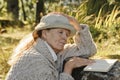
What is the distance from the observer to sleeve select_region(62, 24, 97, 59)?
3.71 m

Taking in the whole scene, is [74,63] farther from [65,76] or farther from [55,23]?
[55,23]

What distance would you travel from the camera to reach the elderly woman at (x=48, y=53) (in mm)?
3232

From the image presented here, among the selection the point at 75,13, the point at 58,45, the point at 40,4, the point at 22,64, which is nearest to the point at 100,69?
the point at 58,45

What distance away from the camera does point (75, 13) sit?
8891 mm

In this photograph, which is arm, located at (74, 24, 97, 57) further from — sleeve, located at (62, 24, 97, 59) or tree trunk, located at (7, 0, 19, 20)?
tree trunk, located at (7, 0, 19, 20)

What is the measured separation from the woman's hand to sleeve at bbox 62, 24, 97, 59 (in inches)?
8.1

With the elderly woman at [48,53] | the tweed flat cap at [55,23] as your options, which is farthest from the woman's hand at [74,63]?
the tweed flat cap at [55,23]

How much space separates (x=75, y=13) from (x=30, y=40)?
541 cm

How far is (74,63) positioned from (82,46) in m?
0.38

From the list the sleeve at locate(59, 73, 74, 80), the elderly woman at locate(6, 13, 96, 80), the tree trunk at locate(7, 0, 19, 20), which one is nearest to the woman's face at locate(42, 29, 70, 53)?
the elderly woman at locate(6, 13, 96, 80)

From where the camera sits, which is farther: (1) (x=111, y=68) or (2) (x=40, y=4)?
(2) (x=40, y=4)

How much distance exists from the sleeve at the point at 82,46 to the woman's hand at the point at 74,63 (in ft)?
0.67

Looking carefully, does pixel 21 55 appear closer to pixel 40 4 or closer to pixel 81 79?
pixel 81 79

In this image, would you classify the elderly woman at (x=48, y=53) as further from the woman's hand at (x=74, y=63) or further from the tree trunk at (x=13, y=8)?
the tree trunk at (x=13, y=8)
